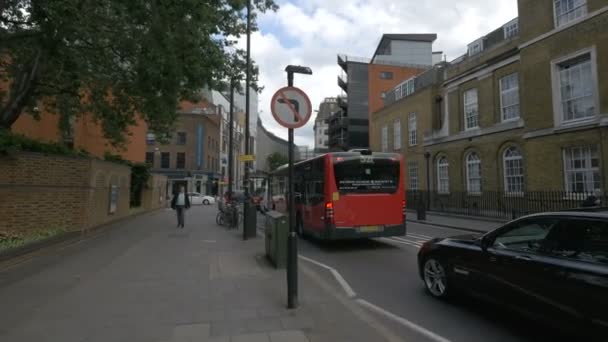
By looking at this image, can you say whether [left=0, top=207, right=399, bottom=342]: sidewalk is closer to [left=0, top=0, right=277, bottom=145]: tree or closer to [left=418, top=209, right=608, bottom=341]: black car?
[left=418, top=209, right=608, bottom=341]: black car

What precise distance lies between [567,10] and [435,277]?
57.2ft

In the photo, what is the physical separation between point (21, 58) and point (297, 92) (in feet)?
Result: 36.5

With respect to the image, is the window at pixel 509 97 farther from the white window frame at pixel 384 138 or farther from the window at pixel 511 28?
the white window frame at pixel 384 138

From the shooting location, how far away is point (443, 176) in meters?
26.6

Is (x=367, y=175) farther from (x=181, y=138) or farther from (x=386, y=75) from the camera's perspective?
(x=181, y=138)

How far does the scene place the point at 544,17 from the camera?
17.6m

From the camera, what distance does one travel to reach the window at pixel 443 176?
25984 millimetres

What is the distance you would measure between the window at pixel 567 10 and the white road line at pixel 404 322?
17.7 m

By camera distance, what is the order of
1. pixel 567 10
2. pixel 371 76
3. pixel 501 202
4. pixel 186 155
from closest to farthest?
pixel 567 10 < pixel 501 202 < pixel 371 76 < pixel 186 155

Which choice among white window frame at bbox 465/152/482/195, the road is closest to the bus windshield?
the road

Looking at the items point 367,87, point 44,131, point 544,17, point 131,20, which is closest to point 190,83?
point 131,20

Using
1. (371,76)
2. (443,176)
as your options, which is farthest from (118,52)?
(371,76)

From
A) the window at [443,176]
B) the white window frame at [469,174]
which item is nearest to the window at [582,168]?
the white window frame at [469,174]

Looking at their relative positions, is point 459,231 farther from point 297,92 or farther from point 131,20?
point 131,20
